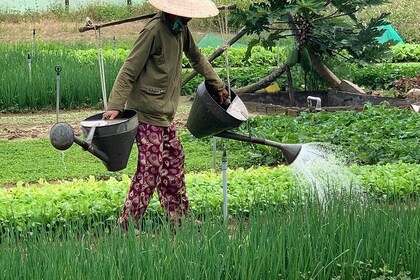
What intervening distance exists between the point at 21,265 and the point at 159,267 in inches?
22.3

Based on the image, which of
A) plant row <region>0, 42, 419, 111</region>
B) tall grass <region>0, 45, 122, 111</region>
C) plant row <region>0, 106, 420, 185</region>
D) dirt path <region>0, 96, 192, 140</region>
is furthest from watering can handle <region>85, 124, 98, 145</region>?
tall grass <region>0, 45, 122, 111</region>

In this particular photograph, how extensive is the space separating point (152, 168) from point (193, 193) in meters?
0.88

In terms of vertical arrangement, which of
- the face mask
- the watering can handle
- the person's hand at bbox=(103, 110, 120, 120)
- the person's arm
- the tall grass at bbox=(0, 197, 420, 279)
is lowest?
the tall grass at bbox=(0, 197, 420, 279)

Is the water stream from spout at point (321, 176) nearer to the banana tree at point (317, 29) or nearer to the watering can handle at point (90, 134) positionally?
the watering can handle at point (90, 134)

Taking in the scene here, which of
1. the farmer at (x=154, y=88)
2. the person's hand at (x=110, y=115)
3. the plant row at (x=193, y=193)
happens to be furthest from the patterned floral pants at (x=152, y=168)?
the person's hand at (x=110, y=115)

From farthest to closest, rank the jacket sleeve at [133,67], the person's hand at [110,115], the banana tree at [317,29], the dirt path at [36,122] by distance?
the banana tree at [317,29] < the dirt path at [36,122] < the jacket sleeve at [133,67] < the person's hand at [110,115]

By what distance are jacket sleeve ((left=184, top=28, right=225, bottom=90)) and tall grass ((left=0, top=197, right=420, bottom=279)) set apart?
157cm

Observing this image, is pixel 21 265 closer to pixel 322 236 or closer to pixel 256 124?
pixel 322 236

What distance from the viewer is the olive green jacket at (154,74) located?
5777 mm

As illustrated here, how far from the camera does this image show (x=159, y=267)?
13.1 ft

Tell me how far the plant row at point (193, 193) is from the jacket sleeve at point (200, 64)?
2.30 ft

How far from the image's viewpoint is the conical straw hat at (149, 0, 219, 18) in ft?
18.6

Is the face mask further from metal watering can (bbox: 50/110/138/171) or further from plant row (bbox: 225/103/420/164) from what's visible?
plant row (bbox: 225/103/420/164)


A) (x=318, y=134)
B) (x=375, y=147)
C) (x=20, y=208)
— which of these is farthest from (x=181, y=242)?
(x=318, y=134)
